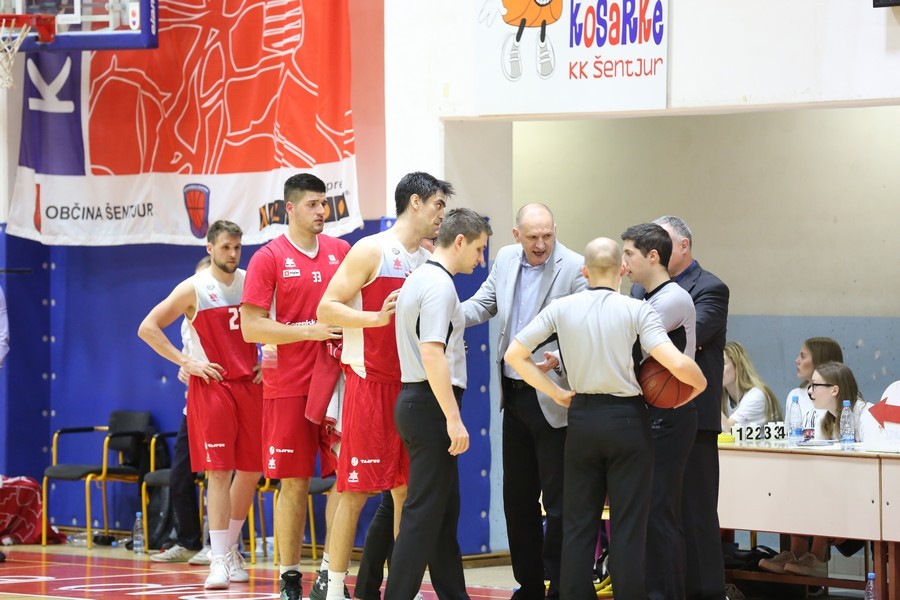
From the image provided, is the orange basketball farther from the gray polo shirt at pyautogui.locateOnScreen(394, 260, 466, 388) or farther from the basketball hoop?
Result: the basketball hoop

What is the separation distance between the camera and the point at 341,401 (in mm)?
7172

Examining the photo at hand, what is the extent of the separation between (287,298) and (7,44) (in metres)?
3.83

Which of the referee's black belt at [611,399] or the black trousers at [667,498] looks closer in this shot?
the referee's black belt at [611,399]

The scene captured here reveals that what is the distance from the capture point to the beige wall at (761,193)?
9984 millimetres

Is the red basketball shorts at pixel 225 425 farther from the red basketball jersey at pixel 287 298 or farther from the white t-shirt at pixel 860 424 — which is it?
the white t-shirt at pixel 860 424

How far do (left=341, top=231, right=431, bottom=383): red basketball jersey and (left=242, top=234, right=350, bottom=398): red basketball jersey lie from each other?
0.62 metres

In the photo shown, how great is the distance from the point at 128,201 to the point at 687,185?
4403 millimetres

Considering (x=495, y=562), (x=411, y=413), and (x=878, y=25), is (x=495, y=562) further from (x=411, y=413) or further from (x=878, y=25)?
(x=878, y=25)

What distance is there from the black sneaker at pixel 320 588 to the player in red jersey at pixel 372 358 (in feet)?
1.08

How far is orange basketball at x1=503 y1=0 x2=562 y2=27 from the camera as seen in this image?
8500 mm

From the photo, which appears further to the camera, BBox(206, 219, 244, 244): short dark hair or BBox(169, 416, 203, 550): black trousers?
BBox(169, 416, 203, 550): black trousers

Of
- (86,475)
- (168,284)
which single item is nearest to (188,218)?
(168,284)

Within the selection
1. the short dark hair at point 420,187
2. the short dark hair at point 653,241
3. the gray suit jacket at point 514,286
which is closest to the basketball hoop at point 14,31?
the short dark hair at point 420,187

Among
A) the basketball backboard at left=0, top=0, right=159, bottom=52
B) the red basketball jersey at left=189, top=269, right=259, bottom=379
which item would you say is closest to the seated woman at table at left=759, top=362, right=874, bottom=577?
the red basketball jersey at left=189, top=269, right=259, bottom=379
